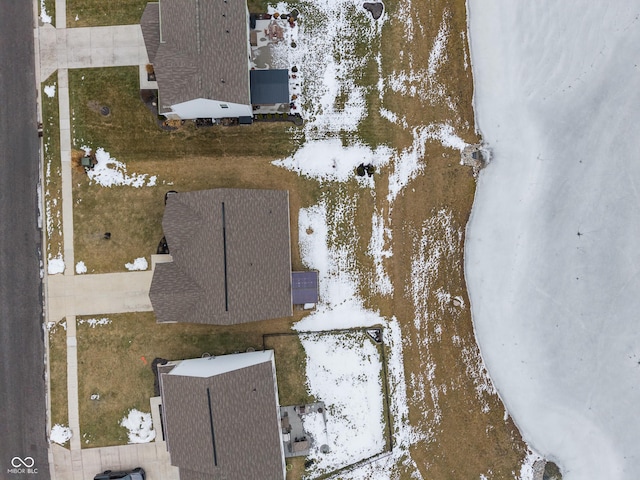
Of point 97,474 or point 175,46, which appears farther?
point 97,474

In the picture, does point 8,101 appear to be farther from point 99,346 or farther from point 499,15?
point 499,15

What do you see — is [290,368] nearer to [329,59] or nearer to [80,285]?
[80,285]

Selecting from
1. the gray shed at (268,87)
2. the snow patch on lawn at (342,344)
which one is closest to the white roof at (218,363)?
the snow patch on lawn at (342,344)

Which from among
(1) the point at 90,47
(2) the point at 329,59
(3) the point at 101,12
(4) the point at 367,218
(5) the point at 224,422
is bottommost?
(5) the point at 224,422

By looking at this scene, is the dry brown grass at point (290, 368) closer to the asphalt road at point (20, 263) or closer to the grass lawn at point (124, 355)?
the grass lawn at point (124, 355)

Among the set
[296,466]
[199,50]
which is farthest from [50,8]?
[296,466]

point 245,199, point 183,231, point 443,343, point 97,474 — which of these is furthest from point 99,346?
point 443,343
